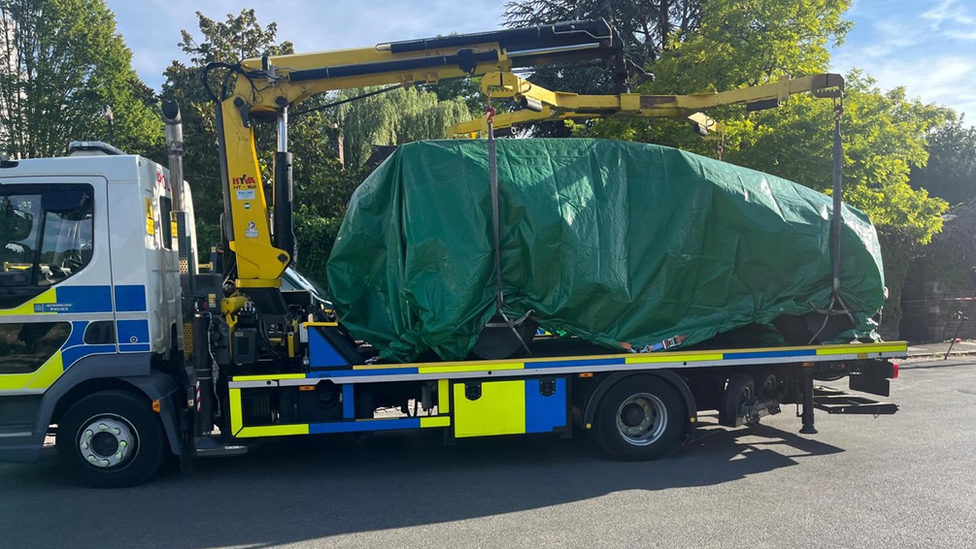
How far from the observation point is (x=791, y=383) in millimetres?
7461

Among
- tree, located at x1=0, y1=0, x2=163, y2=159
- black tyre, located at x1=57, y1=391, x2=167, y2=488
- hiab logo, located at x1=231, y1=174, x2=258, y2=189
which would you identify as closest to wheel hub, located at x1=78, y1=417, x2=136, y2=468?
black tyre, located at x1=57, y1=391, x2=167, y2=488

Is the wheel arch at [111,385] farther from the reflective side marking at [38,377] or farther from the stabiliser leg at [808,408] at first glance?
the stabiliser leg at [808,408]

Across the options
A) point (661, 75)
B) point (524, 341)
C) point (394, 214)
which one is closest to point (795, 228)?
point (524, 341)

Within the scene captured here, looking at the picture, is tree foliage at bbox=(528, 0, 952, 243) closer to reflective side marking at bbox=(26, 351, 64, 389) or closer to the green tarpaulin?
the green tarpaulin

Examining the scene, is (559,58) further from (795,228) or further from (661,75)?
(661,75)

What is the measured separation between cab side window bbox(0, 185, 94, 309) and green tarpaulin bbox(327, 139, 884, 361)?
226 centimetres

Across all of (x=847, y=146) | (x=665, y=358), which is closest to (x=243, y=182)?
(x=665, y=358)

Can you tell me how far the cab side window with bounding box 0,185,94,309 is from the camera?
5.91m

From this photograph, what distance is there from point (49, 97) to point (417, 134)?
11768 millimetres

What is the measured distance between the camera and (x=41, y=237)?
598cm

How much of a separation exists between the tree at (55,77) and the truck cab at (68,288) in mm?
16035

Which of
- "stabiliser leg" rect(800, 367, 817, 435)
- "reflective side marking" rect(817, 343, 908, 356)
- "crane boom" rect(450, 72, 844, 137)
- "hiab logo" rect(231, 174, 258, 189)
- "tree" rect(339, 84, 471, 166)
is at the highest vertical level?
"tree" rect(339, 84, 471, 166)

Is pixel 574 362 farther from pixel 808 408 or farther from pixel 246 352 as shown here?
pixel 246 352

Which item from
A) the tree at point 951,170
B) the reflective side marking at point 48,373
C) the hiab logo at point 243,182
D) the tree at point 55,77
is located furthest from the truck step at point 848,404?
the tree at point 951,170
